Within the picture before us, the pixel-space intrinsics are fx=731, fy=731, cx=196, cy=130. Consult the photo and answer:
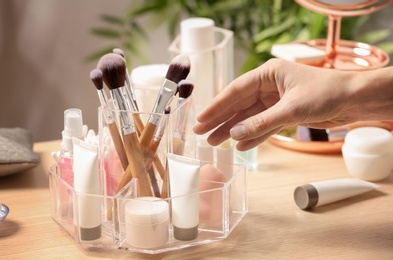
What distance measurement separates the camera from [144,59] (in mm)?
1866

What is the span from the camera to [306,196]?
3.30 feet

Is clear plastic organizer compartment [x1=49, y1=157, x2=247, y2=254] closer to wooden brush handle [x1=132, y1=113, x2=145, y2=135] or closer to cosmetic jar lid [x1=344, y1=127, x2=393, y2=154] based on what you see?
wooden brush handle [x1=132, y1=113, x2=145, y2=135]

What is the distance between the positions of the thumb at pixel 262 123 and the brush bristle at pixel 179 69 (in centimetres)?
10

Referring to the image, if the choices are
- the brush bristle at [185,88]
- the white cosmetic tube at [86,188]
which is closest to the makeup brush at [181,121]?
the brush bristle at [185,88]

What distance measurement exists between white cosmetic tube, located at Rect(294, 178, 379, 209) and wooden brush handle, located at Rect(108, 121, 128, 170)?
0.85 ft

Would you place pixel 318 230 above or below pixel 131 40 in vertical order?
below

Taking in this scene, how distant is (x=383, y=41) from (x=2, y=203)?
1075 mm

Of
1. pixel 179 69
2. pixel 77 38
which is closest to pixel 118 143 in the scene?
pixel 179 69

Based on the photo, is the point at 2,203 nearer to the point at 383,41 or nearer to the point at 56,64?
the point at 56,64

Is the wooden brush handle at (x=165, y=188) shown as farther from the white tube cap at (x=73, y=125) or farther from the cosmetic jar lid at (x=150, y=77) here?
the cosmetic jar lid at (x=150, y=77)

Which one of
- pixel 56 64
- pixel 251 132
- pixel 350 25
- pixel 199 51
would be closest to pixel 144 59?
pixel 56 64

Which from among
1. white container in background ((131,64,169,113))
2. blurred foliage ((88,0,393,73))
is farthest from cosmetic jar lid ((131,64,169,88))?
blurred foliage ((88,0,393,73))

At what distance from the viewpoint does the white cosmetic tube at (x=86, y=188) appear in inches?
35.5

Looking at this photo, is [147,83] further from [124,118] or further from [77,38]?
[77,38]
